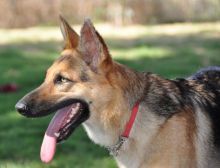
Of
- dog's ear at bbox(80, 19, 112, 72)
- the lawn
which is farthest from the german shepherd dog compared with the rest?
the lawn

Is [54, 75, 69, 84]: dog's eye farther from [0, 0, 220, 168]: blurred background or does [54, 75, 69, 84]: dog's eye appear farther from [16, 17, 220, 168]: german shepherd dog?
[0, 0, 220, 168]: blurred background

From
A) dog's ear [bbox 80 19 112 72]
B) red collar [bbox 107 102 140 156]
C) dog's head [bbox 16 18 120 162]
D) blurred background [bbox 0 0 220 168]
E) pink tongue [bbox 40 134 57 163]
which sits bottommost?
blurred background [bbox 0 0 220 168]

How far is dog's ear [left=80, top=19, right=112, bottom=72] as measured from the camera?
5012 millimetres

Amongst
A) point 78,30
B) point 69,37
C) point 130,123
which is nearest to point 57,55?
point 78,30

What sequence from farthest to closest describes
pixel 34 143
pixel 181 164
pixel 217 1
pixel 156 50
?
pixel 217 1
pixel 156 50
pixel 34 143
pixel 181 164

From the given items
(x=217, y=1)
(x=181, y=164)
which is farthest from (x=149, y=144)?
(x=217, y=1)

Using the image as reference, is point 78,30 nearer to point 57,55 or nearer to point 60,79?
point 57,55

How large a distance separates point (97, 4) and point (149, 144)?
19666 mm

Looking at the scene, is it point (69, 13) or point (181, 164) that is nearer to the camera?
point (181, 164)

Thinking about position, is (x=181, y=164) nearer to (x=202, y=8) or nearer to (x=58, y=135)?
(x=58, y=135)

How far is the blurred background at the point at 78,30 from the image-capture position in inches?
311

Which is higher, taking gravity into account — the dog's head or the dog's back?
the dog's head

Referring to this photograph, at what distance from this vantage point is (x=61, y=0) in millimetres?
24359

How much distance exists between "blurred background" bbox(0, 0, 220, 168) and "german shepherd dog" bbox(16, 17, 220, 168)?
79.3 inches
